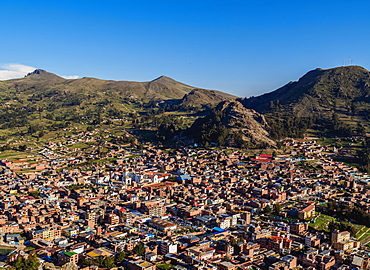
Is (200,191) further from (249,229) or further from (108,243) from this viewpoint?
(108,243)

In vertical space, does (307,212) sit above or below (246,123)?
below

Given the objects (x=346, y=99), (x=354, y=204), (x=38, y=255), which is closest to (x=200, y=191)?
(x=354, y=204)

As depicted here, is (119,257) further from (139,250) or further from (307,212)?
(307,212)

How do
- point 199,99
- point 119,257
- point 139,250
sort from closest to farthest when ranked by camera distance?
point 119,257 < point 139,250 < point 199,99

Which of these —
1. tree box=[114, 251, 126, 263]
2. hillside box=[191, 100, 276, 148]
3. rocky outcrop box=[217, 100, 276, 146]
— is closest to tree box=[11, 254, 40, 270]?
tree box=[114, 251, 126, 263]

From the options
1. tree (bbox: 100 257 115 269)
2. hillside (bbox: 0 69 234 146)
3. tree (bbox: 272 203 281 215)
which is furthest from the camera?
hillside (bbox: 0 69 234 146)

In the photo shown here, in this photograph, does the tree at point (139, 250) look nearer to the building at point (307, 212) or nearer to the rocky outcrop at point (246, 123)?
the building at point (307, 212)

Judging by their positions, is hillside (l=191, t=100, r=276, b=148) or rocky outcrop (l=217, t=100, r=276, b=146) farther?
rocky outcrop (l=217, t=100, r=276, b=146)

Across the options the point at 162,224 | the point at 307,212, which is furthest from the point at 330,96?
the point at 162,224

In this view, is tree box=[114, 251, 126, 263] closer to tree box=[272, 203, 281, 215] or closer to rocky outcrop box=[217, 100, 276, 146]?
tree box=[272, 203, 281, 215]
